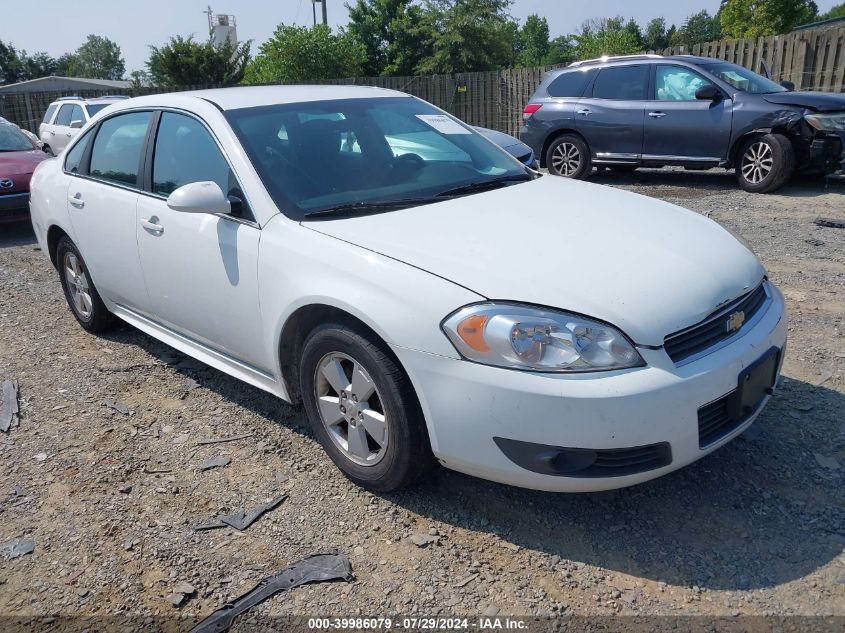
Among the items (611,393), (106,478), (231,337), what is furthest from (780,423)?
(106,478)

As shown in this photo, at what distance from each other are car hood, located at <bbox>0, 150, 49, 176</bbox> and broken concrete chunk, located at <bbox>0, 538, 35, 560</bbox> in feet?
24.5

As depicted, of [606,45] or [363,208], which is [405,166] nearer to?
[363,208]

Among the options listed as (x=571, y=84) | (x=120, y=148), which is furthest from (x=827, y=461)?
(x=571, y=84)

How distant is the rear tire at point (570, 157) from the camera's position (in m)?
10.7

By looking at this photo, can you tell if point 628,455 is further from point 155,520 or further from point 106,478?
point 106,478

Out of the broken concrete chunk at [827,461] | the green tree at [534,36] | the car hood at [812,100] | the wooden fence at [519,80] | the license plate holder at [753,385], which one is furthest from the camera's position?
the green tree at [534,36]

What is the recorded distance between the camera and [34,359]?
194 inches

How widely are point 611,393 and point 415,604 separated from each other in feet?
3.26

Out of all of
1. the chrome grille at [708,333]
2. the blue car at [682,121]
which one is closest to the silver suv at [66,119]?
the blue car at [682,121]

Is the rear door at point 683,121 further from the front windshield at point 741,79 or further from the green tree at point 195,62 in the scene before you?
the green tree at point 195,62

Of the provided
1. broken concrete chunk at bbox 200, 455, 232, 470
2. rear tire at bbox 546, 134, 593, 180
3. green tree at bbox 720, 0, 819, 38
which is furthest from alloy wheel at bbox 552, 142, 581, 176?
green tree at bbox 720, 0, 819, 38

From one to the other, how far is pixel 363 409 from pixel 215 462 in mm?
985

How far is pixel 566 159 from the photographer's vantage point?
1092cm

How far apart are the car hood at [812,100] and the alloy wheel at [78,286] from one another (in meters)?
8.04
